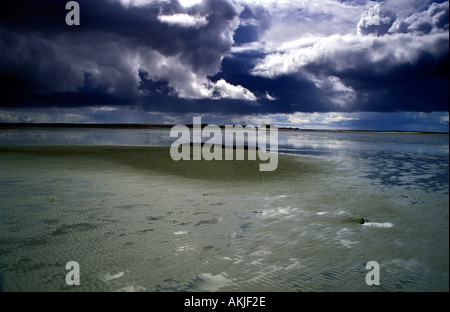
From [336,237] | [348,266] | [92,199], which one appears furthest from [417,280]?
[92,199]

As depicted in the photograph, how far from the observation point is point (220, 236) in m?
6.14

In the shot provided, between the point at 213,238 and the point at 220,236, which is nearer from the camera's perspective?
the point at 213,238

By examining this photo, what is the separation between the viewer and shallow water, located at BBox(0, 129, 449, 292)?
4395 millimetres

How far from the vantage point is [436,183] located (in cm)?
1191

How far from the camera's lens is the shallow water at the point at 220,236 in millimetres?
4395
